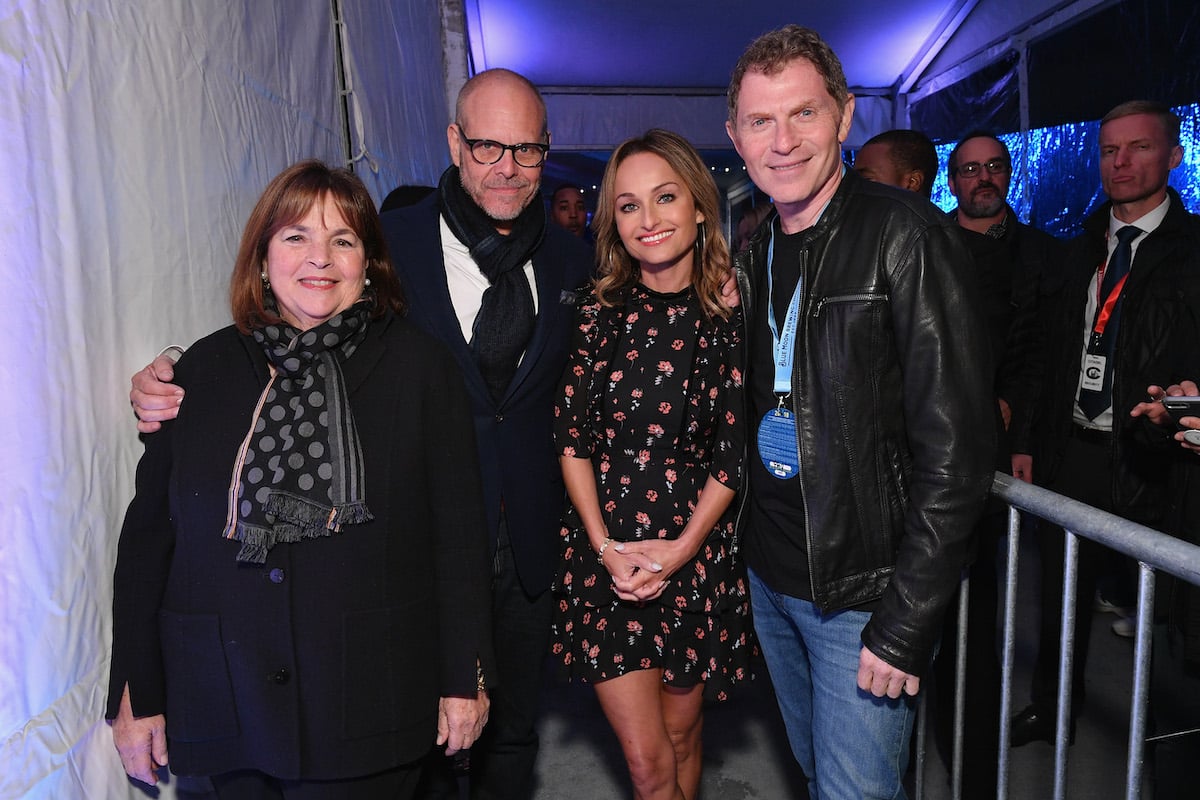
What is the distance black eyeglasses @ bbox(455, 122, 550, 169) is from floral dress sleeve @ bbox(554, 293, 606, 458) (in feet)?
1.43

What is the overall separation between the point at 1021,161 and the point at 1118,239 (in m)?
3.49

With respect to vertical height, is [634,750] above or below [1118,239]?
below

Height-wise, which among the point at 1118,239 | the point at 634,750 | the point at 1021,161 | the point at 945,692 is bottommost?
the point at 945,692

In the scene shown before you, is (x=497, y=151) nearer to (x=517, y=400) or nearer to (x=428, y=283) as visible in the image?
(x=428, y=283)

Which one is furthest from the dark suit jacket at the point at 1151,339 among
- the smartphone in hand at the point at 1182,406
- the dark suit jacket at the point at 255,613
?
the dark suit jacket at the point at 255,613

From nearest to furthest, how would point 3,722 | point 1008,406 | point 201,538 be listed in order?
point 3,722, point 201,538, point 1008,406

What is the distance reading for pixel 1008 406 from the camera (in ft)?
10.2

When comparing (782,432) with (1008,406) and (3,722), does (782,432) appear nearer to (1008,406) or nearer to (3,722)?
(3,722)

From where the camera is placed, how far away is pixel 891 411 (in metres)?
1.63

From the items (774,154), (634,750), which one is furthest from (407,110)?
(634,750)

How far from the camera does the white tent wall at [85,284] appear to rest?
1284mm

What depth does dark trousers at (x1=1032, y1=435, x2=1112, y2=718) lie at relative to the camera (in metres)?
2.93

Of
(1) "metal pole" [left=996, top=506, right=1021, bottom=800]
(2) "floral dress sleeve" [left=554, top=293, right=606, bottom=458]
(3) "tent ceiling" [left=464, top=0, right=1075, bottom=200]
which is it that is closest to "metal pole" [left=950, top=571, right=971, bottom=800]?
(1) "metal pole" [left=996, top=506, right=1021, bottom=800]

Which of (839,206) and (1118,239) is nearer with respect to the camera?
(839,206)
